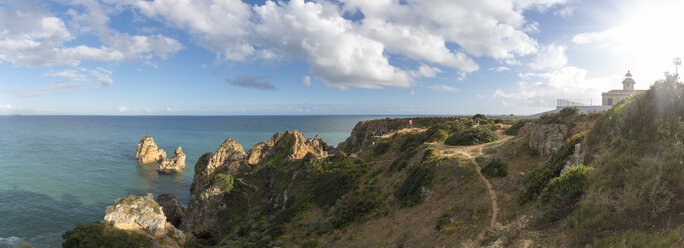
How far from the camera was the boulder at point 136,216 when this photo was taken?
2616 centimetres

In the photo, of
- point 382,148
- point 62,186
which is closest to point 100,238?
point 382,148

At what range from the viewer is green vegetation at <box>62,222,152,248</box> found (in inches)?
852

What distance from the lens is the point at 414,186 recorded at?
893 inches

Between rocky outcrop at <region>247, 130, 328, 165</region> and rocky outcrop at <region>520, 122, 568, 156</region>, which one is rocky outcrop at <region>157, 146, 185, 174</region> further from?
rocky outcrop at <region>520, 122, 568, 156</region>

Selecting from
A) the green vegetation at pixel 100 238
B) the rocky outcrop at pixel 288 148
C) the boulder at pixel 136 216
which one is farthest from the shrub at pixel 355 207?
the rocky outcrop at pixel 288 148

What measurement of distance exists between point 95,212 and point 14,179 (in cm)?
3584

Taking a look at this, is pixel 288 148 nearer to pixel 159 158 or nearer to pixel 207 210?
pixel 207 210

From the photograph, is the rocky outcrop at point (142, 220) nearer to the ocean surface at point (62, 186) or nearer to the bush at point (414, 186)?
the ocean surface at point (62, 186)

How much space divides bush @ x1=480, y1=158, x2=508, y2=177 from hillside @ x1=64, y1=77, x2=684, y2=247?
9 cm

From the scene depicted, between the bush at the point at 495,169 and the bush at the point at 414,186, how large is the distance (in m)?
4.12

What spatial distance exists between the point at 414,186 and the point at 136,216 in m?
28.4

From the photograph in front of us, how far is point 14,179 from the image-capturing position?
58.3m

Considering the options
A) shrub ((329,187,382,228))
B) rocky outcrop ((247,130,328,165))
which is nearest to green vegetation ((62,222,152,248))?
shrub ((329,187,382,228))

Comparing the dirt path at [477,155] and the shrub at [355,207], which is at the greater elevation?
the dirt path at [477,155]
